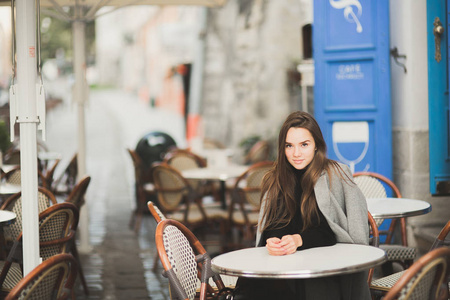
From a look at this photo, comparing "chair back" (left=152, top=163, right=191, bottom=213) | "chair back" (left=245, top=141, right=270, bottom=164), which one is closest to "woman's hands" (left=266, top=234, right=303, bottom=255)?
"chair back" (left=152, top=163, right=191, bottom=213)

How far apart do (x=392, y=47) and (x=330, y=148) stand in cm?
111

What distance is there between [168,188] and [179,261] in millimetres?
3940

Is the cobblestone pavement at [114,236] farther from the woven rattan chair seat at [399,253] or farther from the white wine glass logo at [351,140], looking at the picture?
the white wine glass logo at [351,140]

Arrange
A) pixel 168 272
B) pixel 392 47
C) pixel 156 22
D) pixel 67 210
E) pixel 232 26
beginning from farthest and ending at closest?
1. pixel 156 22
2. pixel 232 26
3. pixel 392 47
4. pixel 67 210
5. pixel 168 272

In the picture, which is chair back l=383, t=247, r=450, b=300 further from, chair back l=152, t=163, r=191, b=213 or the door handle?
chair back l=152, t=163, r=191, b=213

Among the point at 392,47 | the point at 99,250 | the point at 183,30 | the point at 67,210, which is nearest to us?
the point at 67,210

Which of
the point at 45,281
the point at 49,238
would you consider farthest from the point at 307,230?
the point at 49,238

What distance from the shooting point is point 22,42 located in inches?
132

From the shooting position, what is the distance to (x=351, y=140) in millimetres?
6699

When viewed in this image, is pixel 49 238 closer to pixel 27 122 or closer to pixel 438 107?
pixel 27 122

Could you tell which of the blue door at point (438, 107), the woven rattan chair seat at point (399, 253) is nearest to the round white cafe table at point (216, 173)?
the blue door at point (438, 107)

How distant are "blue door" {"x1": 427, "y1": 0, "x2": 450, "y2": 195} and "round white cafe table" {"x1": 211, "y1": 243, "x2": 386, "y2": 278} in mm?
2912

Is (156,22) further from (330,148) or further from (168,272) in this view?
(168,272)

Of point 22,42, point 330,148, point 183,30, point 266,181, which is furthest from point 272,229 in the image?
point 183,30
